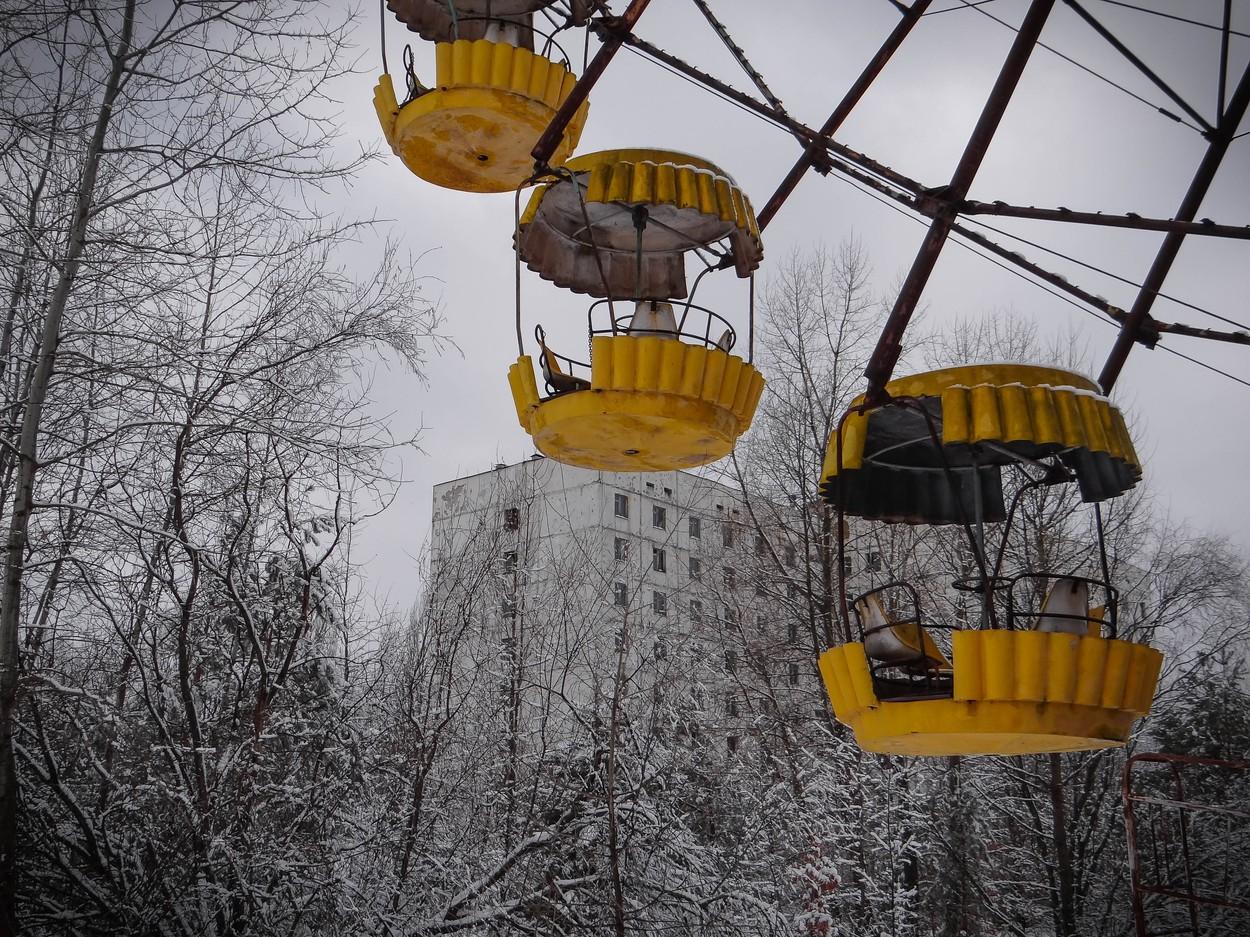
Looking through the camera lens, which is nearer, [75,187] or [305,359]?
[75,187]

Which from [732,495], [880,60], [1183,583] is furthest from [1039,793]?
[880,60]

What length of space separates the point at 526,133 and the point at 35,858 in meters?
5.70

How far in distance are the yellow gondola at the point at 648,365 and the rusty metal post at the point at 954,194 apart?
50 cm

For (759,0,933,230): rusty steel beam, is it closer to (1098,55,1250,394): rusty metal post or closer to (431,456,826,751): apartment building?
(1098,55,1250,394): rusty metal post

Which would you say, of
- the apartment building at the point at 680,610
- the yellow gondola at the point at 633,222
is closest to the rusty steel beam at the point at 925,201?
the yellow gondola at the point at 633,222

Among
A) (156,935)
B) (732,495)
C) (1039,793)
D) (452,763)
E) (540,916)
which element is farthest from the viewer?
(732,495)

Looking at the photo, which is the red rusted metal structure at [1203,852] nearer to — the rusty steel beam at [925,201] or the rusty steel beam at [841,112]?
the rusty steel beam at [925,201]

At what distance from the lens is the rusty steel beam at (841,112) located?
479 cm

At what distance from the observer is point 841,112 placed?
5.16m

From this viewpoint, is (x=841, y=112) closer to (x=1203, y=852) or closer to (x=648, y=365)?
(x=648, y=365)

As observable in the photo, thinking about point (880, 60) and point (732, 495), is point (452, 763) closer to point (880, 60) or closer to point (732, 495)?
point (732, 495)

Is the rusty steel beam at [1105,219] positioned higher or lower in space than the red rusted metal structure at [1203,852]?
higher

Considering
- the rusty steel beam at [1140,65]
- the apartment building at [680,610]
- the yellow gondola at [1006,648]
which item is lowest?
the yellow gondola at [1006,648]

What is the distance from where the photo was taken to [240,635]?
870cm
